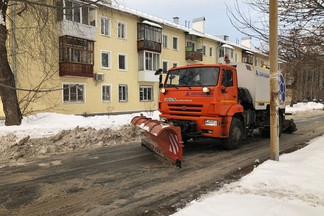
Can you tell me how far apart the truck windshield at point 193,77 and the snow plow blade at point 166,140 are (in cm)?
190

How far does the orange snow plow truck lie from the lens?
653 cm

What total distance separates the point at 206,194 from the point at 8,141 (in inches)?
230

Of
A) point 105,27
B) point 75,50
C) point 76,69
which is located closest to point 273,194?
point 76,69

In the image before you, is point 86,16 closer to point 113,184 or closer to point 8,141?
point 8,141

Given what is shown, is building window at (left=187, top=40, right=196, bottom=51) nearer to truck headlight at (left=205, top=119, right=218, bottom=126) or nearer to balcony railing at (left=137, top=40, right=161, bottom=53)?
balcony railing at (left=137, top=40, right=161, bottom=53)

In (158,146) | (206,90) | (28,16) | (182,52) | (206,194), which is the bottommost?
(206,194)

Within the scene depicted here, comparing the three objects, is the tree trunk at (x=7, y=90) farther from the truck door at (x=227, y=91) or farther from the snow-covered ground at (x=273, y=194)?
the snow-covered ground at (x=273, y=194)

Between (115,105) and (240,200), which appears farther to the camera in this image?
(115,105)

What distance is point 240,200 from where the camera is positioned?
3436 mm

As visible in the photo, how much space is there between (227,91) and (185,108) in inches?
51.9

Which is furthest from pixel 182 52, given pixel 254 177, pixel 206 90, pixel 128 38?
pixel 254 177

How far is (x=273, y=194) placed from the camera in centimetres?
370

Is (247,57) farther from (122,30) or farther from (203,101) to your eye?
(203,101)

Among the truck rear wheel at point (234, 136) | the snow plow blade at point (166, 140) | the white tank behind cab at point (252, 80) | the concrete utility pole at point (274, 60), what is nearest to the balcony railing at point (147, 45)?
the white tank behind cab at point (252, 80)
